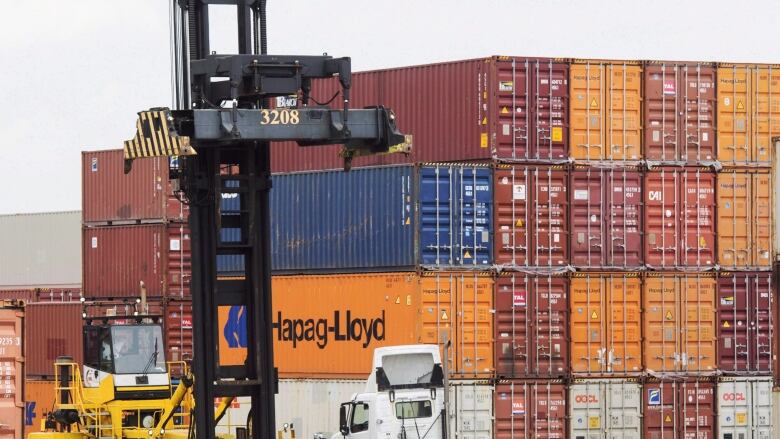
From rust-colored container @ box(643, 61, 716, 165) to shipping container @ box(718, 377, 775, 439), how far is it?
4963 millimetres

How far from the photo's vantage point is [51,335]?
4228 centimetres

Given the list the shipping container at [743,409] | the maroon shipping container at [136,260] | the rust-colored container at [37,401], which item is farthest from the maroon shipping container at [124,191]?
the shipping container at [743,409]

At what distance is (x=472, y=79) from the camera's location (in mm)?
33406

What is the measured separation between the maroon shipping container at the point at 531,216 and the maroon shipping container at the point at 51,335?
13.8 meters

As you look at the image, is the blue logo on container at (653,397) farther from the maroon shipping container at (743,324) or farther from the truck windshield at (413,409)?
the truck windshield at (413,409)

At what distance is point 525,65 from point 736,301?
276 inches

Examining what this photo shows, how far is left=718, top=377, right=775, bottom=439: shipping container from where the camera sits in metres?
33.7

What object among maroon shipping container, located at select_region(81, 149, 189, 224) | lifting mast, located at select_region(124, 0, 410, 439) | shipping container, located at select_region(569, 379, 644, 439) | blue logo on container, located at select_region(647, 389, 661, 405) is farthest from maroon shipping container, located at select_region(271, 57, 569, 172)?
lifting mast, located at select_region(124, 0, 410, 439)

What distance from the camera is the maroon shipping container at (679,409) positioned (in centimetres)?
3316

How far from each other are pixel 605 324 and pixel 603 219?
2.27m

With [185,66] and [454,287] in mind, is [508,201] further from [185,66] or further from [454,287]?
[185,66]

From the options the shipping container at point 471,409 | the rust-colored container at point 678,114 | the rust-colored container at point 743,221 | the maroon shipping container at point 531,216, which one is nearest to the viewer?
the shipping container at point 471,409

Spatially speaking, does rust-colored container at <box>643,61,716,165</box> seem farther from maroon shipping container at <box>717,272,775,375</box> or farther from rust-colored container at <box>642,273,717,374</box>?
maroon shipping container at <box>717,272,775,375</box>

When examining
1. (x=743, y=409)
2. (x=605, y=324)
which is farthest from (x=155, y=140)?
(x=743, y=409)
